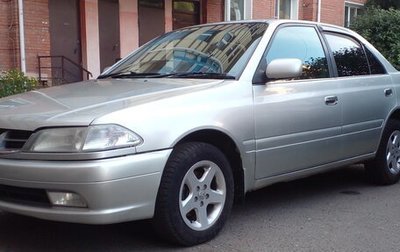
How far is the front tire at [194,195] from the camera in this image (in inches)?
141

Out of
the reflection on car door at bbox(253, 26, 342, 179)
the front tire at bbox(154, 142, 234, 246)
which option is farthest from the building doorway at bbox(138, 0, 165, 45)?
the front tire at bbox(154, 142, 234, 246)

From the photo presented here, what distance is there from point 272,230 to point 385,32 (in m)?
10.2

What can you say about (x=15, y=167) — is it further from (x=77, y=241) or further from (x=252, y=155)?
(x=252, y=155)

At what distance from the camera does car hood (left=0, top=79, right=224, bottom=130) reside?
343 centimetres

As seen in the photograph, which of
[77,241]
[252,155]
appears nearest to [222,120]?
[252,155]

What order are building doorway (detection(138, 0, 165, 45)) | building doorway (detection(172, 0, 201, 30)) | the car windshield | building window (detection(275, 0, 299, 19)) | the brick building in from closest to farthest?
the car windshield
the brick building
building doorway (detection(138, 0, 165, 45))
building doorway (detection(172, 0, 201, 30))
building window (detection(275, 0, 299, 19))

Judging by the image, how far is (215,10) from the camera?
49.1ft

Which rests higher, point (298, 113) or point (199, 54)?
point (199, 54)

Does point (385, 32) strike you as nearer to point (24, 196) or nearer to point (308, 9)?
point (308, 9)

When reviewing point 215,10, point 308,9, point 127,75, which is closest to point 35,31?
point 215,10

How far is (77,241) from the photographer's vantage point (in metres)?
3.98

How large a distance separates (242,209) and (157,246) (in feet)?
4.17

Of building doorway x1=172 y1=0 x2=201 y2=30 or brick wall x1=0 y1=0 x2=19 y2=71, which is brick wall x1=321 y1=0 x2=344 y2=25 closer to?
building doorway x1=172 y1=0 x2=201 y2=30

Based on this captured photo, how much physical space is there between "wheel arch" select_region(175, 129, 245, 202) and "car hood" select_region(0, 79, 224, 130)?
0.32 metres
